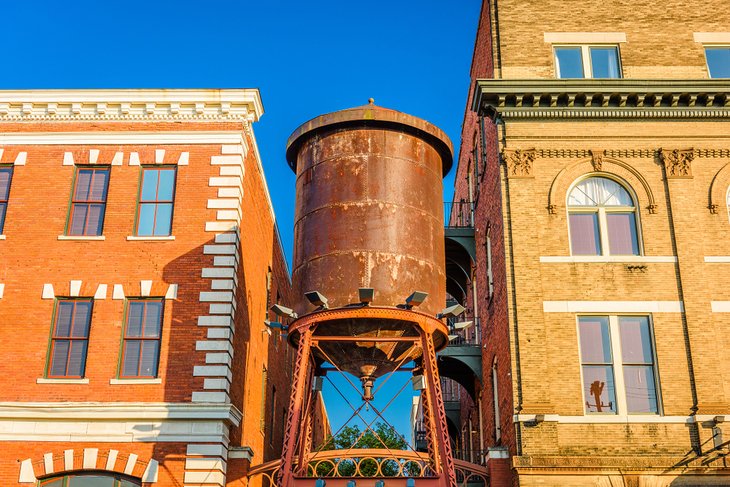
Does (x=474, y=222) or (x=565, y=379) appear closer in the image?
(x=565, y=379)

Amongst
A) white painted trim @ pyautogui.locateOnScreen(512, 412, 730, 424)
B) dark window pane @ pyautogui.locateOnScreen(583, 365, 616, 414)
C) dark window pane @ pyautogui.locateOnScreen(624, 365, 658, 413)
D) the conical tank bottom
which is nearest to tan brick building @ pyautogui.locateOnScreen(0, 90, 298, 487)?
the conical tank bottom

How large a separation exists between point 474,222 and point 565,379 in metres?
7.97

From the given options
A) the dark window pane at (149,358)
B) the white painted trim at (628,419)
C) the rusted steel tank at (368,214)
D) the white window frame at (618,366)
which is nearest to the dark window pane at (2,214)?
the dark window pane at (149,358)

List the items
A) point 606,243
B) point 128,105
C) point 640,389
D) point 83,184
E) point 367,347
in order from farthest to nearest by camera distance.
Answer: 1. point 128,105
2. point 83,184
3. point 606,243
4. point 640,389
5. point 367,347

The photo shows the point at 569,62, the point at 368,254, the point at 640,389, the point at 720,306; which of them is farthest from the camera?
the point at 569,62

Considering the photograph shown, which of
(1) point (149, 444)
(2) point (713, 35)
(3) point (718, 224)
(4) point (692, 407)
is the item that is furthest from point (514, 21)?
(1) point (149, 444)

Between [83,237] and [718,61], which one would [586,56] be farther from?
[83,237]

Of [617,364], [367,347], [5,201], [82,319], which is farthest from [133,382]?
[617,364]

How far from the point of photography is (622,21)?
22719 mm

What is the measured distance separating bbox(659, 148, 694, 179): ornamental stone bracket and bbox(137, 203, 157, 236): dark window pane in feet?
41.4

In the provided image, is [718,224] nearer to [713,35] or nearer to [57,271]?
[713,35]

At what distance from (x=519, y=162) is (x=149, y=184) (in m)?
9.19

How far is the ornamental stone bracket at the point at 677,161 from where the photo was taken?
20.8m

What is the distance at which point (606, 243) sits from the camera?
20.3 m
